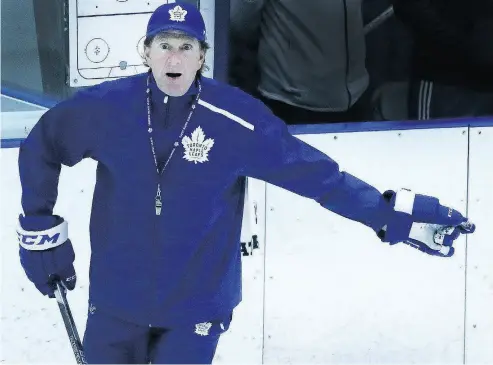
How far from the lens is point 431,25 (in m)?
2.54

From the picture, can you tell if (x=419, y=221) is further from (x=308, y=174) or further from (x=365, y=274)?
(x=365, y=274)

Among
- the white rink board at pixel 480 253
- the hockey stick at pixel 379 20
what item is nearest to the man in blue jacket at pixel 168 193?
the white rink board at pixel 480 253

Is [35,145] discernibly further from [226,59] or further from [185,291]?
[226,59]

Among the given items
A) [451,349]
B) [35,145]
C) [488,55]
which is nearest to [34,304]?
[35,145]

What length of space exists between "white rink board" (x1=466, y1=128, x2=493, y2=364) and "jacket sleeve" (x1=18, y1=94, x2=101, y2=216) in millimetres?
1238

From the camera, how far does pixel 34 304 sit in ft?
8.09

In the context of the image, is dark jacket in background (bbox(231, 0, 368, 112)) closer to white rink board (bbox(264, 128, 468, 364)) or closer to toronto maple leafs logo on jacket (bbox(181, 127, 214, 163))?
white rink board (bbox(264, 128, 468, 364))

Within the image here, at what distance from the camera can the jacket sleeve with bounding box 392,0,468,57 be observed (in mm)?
2514

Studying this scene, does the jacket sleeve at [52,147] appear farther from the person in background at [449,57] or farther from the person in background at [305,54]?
the person in background at [449,57]

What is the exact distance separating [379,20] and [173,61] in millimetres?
1074

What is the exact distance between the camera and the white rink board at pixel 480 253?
8.57ft

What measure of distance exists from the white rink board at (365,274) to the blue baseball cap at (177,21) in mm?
795

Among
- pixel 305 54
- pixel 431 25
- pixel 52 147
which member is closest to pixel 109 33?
pixel 305 54

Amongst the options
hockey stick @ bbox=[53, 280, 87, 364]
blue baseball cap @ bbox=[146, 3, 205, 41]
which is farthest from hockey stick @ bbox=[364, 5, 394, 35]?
hockey stick @ bbox=[53, 280, 87, 364]
